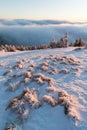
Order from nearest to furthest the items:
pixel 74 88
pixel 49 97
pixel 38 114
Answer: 1. pixel 38 114
2. pixel 49 97
3. pixel 74 88

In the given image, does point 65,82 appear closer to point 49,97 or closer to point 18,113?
Answer: point 49,97

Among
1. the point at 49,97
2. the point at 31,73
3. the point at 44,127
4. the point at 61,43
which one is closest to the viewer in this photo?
the point at 44,127

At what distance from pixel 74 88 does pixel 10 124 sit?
4852 millimetres

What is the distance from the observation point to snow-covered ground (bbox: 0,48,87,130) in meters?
12.0

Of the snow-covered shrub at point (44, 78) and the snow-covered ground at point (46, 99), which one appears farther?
the snow-covered shrub at point (44, 78)

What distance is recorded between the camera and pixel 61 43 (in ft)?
238

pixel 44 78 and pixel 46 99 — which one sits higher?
pixel 46 99

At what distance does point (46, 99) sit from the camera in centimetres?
1336

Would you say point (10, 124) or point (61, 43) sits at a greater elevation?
point (10, 124)

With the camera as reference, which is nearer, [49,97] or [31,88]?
[49,97]

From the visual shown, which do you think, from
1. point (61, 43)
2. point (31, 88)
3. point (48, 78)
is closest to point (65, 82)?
point (48, 78)

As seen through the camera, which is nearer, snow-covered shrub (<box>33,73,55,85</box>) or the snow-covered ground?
the snow-covered ground

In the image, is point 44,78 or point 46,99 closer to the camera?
point 46,99

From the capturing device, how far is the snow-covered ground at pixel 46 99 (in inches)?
472
